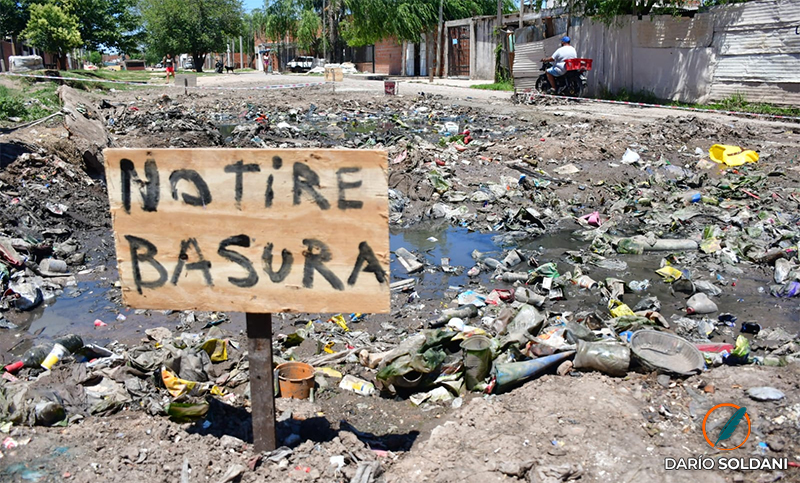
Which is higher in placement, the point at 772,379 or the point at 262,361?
the point at 262,361

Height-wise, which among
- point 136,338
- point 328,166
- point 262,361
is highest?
point 328,166

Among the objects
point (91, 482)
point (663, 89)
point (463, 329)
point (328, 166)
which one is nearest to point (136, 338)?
point (91, 482)

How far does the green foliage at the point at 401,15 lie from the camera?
33750mm

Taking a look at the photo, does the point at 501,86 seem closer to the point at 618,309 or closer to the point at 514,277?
the point at 514,277

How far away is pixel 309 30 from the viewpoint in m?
48.5

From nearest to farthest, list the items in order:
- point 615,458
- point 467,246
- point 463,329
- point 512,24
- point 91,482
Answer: point 91,482
point 615,458
point 463,329
point 467,246
point 512,24

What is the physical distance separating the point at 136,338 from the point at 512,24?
21811 millimetres

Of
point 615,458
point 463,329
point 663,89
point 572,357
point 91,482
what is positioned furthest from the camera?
point 663,89

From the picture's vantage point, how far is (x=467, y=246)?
271 inches

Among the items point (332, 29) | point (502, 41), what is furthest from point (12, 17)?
point (502, 41)

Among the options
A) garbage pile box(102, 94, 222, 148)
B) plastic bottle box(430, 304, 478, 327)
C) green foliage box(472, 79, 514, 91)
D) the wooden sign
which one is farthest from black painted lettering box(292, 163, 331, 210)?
green foliage box(472, 79, 514, 91)

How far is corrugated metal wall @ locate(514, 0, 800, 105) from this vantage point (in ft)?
44.3

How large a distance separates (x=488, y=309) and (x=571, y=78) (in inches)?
559

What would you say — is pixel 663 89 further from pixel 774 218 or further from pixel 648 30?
pixel 774 218
